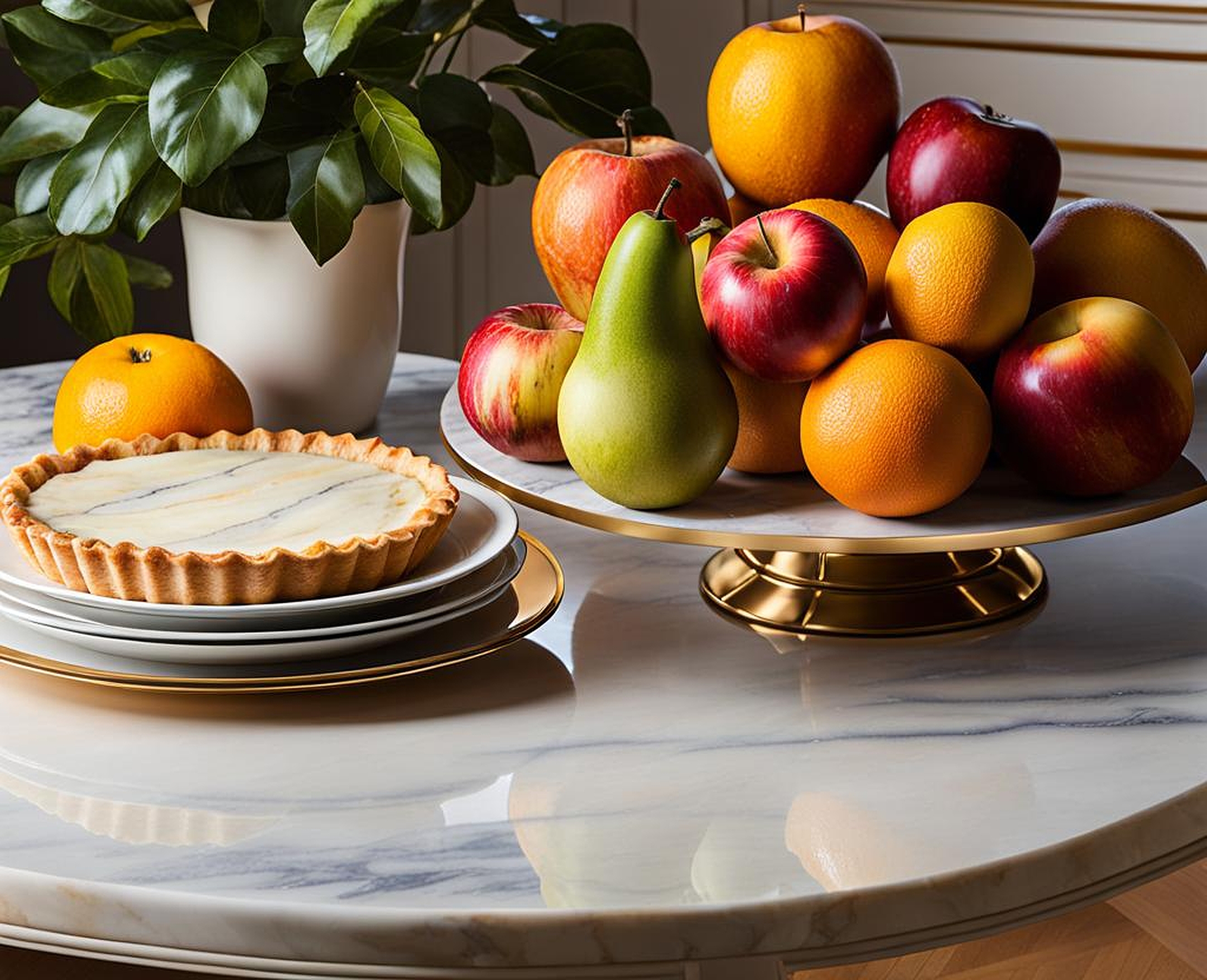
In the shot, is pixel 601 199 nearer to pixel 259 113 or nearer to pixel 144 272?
pixel 259 113

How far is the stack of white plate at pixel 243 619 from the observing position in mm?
733

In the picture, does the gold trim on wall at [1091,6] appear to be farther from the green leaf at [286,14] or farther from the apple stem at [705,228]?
the apple stem at [705,228]

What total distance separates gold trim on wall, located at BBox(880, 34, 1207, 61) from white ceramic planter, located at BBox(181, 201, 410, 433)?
1841 millimetres

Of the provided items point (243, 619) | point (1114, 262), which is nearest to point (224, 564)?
point (243, 619)

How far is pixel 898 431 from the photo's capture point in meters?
0.74

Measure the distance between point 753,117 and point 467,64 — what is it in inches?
81.3

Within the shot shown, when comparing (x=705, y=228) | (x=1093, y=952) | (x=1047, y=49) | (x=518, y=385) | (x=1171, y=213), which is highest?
(x=705, y=228)

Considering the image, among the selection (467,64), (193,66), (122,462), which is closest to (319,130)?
(193,66)

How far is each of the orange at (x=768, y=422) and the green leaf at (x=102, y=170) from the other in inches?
17.1

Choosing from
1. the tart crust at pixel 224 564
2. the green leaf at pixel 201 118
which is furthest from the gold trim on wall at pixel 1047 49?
the tart crust at pixel 224 564

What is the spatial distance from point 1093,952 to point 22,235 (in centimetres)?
127

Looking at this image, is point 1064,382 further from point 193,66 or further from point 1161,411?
point 193,66

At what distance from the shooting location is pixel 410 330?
3.04m

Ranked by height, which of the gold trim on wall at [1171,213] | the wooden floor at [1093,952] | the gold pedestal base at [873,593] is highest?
the gold pedestal base at [873,593]
